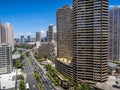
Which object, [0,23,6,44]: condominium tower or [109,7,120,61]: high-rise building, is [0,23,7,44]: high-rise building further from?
[109,7,120,61]: high-rise building

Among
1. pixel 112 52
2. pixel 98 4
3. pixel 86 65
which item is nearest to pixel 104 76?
pixel 86 65

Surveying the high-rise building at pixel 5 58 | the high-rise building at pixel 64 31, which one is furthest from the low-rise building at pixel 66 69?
the high-rise building at pixel 5 58

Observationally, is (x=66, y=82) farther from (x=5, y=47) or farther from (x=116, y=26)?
(x=116, y=26)

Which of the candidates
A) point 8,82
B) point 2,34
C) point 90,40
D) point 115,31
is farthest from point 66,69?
point 2,34

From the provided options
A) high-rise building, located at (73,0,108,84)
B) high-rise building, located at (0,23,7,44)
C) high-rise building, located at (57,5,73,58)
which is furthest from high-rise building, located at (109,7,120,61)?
high-rise building, located at (0,23,7,44)

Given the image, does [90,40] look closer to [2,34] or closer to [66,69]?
[66,69]
